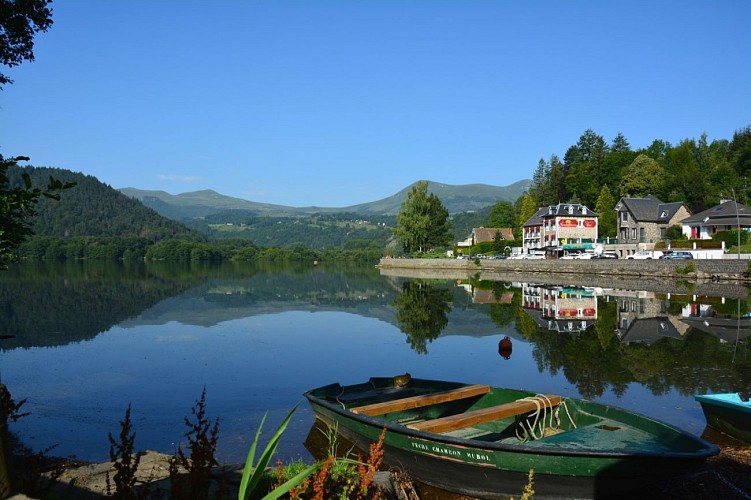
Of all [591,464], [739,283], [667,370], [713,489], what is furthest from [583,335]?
[739,283]

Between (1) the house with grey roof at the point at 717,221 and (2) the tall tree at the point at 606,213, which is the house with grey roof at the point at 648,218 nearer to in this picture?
(1) the house with grey roof at the point at 717,221

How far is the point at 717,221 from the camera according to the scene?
66.7 meters

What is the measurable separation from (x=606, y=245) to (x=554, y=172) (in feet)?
118

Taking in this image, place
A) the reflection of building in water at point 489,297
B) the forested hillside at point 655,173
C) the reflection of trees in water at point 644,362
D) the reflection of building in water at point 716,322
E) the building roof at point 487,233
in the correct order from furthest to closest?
the building roof at point 487,233
the forested hillside at point 655,173
the reflection of building in water at point 489,297
the reflection of building in water at point 716,322
the reflection of trees in water at point 644,362

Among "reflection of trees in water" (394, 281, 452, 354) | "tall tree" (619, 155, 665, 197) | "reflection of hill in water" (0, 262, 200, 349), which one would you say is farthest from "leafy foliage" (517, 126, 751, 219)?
"reflection of hill in water" (0, 262, 200, 349)

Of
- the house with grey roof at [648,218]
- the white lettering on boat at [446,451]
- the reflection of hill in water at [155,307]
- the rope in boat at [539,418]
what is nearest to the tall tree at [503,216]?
the house with grey roof at [648,218]

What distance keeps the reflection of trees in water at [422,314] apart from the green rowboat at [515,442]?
11.4 metres

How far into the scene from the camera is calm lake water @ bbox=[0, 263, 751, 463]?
1373 centimetres

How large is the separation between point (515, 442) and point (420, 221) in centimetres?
9325

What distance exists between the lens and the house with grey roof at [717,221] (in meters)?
65.2

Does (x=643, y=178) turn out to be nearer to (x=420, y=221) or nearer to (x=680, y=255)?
(x=680, y=255)

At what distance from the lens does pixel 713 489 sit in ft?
29.0

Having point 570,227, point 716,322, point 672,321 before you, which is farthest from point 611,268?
point 716,322

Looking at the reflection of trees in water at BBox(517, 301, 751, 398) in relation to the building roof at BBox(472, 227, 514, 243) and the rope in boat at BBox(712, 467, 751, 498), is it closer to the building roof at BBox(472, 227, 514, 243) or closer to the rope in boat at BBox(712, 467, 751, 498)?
the rope in boat at BBox(712, 467, 751, 498)
